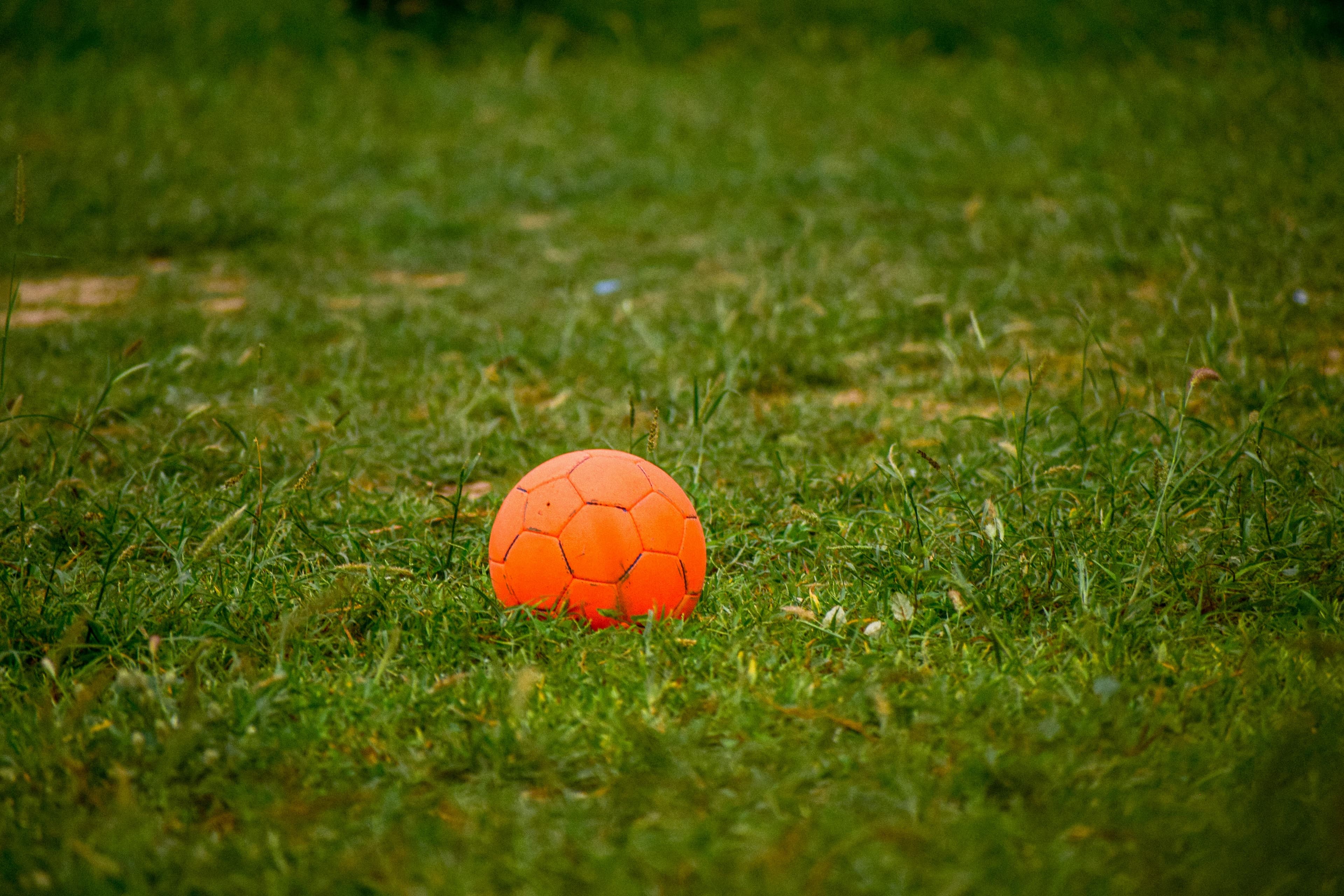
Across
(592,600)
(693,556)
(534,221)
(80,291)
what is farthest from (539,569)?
(534,221)

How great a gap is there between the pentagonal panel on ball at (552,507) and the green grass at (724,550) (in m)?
0.23

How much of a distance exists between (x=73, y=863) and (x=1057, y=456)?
274cm

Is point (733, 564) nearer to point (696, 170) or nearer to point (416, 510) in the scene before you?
point (416, 510)

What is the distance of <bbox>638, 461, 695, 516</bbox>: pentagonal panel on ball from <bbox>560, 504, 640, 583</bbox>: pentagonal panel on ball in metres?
0.16

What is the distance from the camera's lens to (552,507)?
241 cm

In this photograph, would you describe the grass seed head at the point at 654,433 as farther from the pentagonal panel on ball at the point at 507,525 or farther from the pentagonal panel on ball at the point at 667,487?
the pentagonal panel on ball at the point at 507,525

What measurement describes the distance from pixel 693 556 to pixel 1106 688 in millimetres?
933

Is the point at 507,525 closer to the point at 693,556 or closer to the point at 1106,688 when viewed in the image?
the point at 693,556

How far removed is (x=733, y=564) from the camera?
2.84 meters

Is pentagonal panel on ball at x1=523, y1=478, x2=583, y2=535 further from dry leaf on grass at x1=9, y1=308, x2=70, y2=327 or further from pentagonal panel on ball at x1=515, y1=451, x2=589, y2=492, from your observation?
dry leaf on grass at x1=9, y1=308, x2=70, y2=327

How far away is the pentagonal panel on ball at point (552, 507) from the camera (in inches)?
94.2

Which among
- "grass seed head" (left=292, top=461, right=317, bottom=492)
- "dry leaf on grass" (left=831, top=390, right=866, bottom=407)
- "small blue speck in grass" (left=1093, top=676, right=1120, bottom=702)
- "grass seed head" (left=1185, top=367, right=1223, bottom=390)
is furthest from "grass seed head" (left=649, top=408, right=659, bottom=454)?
"dry leaf on grass" (left=831, top=390, right=866, bottom=407)

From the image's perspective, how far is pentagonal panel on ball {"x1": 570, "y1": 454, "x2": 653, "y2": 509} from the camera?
241 cm

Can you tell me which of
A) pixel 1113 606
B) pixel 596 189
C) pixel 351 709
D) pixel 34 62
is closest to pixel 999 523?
pixel 1113 606
